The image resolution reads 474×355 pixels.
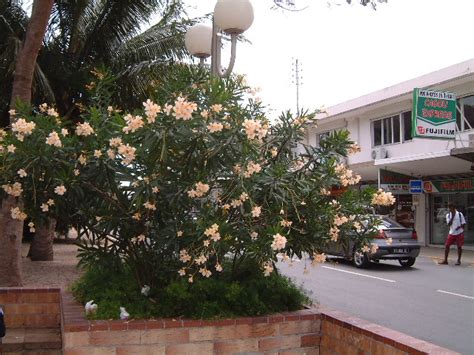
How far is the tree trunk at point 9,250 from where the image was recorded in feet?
29.6

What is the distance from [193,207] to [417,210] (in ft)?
72.9

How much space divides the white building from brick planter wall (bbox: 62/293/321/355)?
15836mm

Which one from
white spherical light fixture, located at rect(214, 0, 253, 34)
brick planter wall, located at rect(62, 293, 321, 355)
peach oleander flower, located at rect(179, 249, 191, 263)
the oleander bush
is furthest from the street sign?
peach oleander flower, located at rect(179, 249, 191, 263)

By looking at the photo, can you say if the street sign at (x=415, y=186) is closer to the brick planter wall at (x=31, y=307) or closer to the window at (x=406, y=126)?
the window at (x=406, y=126)

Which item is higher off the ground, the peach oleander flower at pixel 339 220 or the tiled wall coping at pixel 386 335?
the peach oleander flower at pixel 339 220

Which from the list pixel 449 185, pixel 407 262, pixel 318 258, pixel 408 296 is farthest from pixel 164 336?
pixel 449 185

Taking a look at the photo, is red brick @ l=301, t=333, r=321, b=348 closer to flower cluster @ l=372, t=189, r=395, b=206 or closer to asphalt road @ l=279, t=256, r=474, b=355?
asphalt road @ l=279, t=256, r=474, b=355

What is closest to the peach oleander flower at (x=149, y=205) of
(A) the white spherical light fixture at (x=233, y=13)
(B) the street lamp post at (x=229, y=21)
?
(B) the street lamp post at (x=229, y=21)

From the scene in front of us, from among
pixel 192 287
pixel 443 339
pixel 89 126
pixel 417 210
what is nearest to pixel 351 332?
pixel 192 287

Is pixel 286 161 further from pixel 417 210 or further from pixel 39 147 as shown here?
pixel 417 210

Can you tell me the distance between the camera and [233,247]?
434 centimetres

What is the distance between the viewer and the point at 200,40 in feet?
25.2

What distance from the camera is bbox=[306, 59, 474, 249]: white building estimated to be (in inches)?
821

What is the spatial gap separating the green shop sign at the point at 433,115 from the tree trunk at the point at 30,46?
43.8 feet
